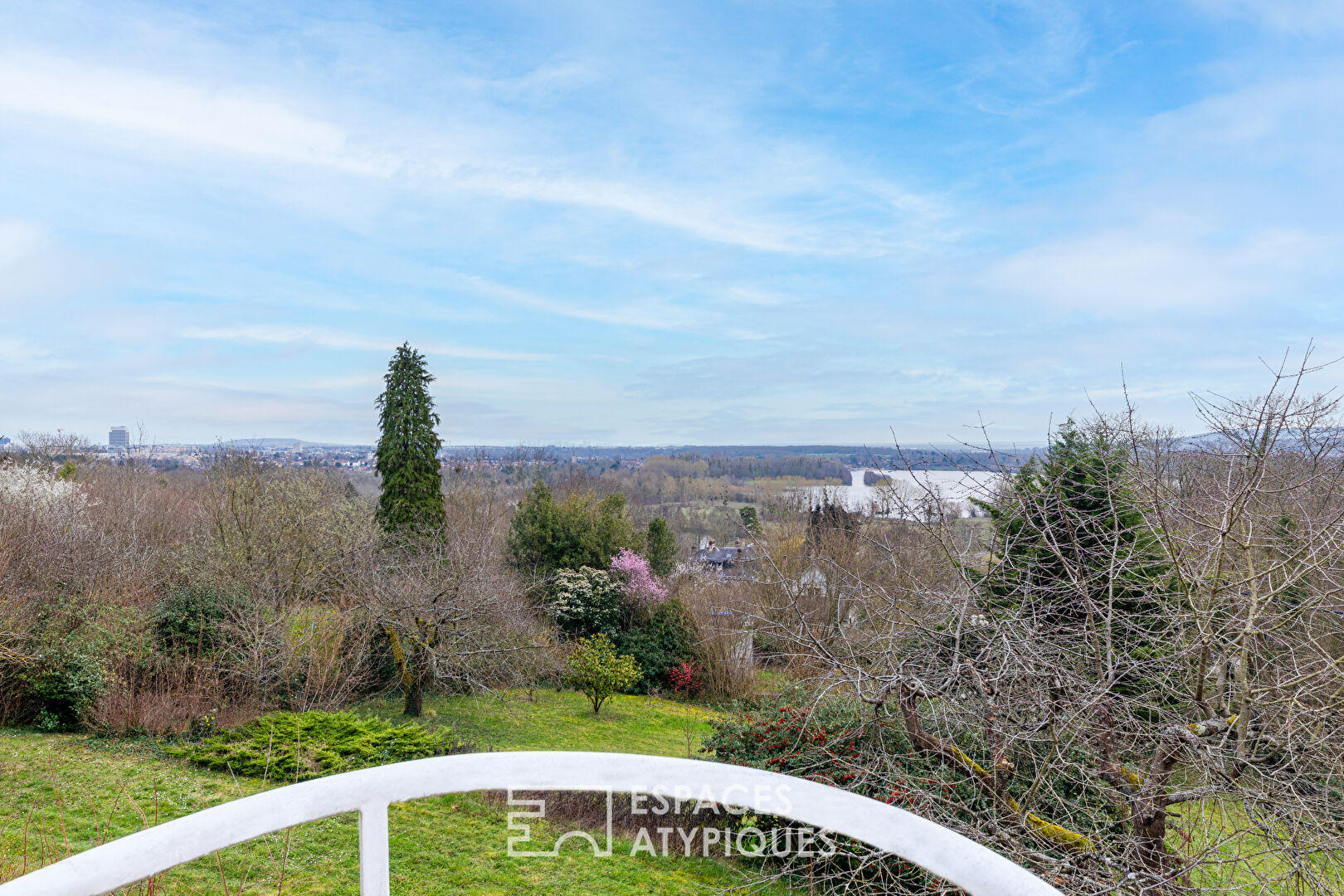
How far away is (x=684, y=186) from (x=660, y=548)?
33.6 feet

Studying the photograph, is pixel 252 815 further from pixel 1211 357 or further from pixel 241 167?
pixel 1211 357

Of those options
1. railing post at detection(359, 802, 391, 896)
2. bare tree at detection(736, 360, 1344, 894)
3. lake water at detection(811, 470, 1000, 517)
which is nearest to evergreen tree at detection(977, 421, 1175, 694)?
bare tree at detection(736, 360, 1344, 894)

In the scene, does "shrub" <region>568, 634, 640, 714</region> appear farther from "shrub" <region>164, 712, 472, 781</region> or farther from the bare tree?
the bare tree

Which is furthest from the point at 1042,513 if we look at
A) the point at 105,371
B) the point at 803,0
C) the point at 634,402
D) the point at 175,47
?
the point at 634,402

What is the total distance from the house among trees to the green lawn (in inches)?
278

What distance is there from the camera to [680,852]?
488 centimetres

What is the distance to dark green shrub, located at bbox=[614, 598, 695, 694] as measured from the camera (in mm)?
14734

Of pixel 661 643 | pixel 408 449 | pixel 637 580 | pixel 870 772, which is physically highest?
pixel 408 449

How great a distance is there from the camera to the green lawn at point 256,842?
3.82 m

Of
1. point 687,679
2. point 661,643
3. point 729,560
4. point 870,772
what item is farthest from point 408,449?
point 870,772

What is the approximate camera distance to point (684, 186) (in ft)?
36.1

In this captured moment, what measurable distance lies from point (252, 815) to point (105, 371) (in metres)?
21.5

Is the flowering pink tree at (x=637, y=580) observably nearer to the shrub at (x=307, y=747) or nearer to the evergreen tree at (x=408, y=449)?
the evergreen tree at (x=408, y=449)

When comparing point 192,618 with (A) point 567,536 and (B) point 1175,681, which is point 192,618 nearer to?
(A) point 567,536
